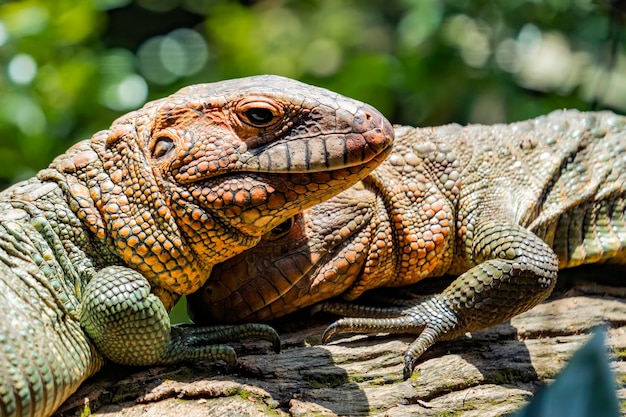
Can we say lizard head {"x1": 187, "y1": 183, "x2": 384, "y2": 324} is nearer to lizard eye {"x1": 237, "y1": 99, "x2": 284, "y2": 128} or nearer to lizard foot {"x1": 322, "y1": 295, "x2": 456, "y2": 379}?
lizard foot {"x1": 322, "y1": 295, "x2": 456, "y2": 379}

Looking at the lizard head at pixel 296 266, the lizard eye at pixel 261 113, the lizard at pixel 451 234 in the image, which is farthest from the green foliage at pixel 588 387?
the lizard head at pixel 296 266

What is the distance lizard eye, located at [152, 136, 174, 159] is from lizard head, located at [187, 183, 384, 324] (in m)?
0.64

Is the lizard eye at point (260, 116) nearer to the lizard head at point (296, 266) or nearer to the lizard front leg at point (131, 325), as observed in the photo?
the lizard head at point (296, 266)

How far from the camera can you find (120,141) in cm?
311

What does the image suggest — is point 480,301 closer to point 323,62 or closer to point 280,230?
point 280,230

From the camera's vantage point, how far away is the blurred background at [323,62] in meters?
6.02

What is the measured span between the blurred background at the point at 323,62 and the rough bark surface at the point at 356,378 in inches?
97.2

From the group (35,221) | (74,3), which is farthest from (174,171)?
(74,3)

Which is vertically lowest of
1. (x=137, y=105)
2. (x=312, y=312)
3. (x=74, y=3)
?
(x=312, y=312)

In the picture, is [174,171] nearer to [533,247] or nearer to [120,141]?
[120,141]

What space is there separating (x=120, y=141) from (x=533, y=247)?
6.33 ft

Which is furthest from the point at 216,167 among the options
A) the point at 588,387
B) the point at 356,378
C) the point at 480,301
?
the point at 588,387

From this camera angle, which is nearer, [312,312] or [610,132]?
[312,312]

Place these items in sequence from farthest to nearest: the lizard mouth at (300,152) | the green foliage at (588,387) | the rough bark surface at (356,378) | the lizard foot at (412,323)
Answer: the lizard foot at (412,323) < the rough bark surface at (356,378) < the lizard mouth at (300,152) < the green foliage at (588,387)
